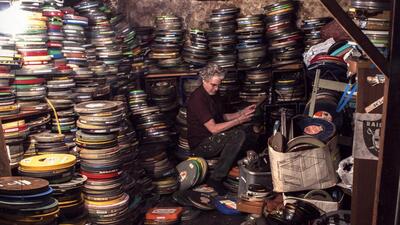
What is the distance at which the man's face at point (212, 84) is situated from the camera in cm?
636

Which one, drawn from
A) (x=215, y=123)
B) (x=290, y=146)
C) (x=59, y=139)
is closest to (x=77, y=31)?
(x=59, y=139)

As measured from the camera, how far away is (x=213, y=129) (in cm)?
630

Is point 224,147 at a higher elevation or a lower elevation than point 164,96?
lower

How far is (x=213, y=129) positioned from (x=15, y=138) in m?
2.67

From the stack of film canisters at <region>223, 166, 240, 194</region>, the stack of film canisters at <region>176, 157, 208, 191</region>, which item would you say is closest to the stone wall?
the stack of film canisters at <region>176, 157, 208, 191</region>

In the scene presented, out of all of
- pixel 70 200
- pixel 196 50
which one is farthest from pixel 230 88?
pixel 70 200

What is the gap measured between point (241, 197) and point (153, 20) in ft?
15.9

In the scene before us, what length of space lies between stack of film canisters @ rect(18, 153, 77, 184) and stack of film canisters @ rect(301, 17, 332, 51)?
4962 millimetres

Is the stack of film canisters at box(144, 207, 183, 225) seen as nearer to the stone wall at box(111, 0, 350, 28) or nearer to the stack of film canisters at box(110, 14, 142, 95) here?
the stack of film canisters at box(110, 14, 142, 95)

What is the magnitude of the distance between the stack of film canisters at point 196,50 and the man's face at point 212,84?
1662mm

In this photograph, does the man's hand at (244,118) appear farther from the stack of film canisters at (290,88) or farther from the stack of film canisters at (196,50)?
the stack of film canisters at (196,50)

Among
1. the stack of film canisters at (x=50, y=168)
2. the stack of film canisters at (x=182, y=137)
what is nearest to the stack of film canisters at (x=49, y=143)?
the stack of film canisters at (x=50, y=168)

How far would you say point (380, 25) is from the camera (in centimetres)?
352

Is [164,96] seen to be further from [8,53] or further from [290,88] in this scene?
[8,53]
